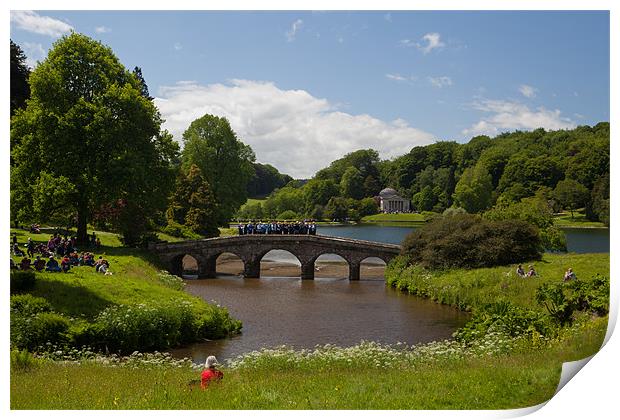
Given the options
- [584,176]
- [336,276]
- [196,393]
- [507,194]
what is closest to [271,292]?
[336,276]

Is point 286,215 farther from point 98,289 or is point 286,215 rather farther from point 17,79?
point 98,289

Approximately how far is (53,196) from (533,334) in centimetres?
2527

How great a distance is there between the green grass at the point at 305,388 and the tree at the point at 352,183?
100436 mm

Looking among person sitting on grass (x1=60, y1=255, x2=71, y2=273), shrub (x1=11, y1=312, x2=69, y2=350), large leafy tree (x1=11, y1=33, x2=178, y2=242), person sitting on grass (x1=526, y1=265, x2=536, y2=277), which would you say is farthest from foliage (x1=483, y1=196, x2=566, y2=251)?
shrub (x1=11, y1=312, x2=69, y2=350)

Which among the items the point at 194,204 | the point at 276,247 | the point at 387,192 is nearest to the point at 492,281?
the point at 276,247

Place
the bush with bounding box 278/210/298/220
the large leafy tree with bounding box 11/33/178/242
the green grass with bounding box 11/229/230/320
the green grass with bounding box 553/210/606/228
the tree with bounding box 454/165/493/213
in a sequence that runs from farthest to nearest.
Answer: the tree with bounding box 454/165/493/213 → the bush with bounding box 278/210/298/220 → the large leafy tree with bounding box 11/33/178/242 → the green grass with bounding box 553/210/606/228 → the green grass with bounding box 11/229/230/320

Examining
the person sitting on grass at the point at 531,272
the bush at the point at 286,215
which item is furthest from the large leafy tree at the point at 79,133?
the bush at the point at 286,215

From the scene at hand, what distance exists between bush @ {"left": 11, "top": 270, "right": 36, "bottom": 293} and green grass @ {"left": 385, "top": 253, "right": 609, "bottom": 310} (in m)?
19.4

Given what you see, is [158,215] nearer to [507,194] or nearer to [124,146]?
[124,146]

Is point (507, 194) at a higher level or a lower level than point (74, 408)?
higher

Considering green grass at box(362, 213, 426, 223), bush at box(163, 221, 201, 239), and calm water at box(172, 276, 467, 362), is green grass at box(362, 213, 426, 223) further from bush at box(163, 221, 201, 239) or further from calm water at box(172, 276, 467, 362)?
calm water at box(172, 276, 467, 362)

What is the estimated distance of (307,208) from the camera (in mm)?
93125

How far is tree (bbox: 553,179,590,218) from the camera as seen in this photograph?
107 ft

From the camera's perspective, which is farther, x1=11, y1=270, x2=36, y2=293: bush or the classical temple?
the classical temple
